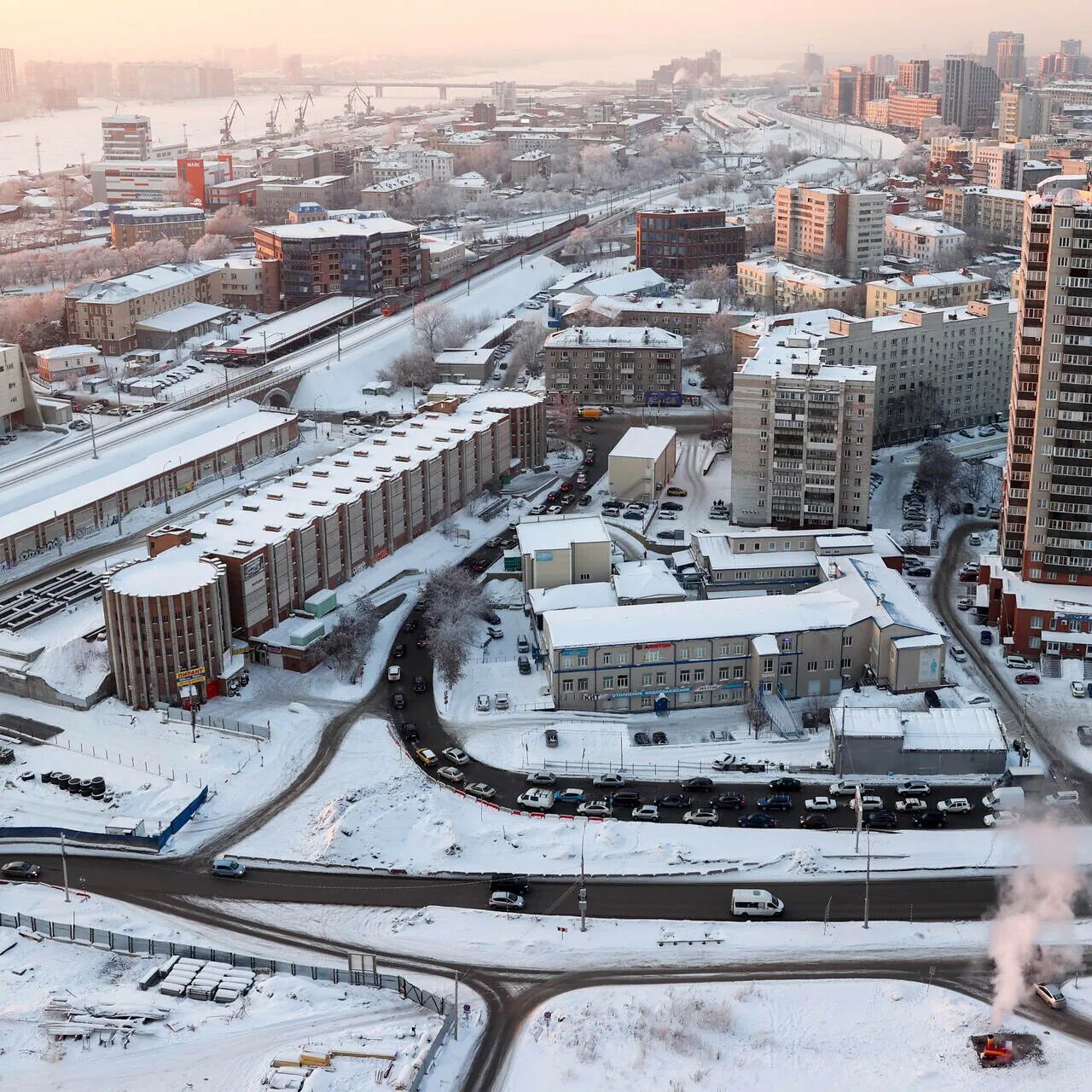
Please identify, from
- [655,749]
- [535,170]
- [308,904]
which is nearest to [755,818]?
[655,749]

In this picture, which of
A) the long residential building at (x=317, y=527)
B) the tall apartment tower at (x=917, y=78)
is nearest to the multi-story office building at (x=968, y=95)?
the tall apartment tower at (x=917, y=78)

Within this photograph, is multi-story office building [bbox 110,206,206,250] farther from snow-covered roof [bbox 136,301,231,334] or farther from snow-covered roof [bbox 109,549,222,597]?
snow-covered roof [bbox 109,549,222,597]

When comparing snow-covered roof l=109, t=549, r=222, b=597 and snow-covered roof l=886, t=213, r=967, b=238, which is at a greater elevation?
snow-covered roof l=886, t=213, r=967, b=238

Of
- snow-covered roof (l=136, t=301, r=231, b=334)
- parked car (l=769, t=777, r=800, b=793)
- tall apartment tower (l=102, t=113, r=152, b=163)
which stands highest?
tall apartment tower (l=102, t=113, r=152, b=163)

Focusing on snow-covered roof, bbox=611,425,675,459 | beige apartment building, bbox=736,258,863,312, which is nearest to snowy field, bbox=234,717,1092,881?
snow-covered roof, bbox=611,425,675,459

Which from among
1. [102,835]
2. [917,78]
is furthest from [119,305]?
[917,78]

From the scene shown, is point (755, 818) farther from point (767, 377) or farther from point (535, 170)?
point (535, 170)

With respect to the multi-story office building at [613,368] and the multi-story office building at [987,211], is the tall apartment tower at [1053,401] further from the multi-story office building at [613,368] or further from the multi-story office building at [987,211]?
the multi-story office building at [987,211]
